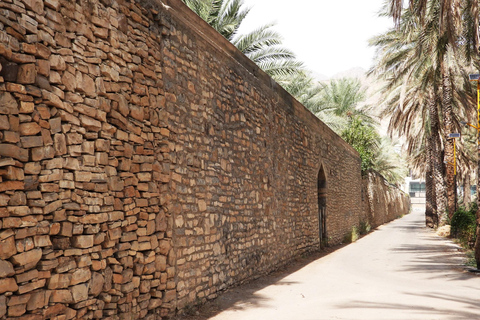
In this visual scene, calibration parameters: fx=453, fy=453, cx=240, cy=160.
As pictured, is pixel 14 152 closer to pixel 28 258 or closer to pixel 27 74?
pixel 27 74

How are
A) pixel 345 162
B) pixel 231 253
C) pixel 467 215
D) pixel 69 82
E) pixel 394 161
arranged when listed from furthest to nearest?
pixel 394 161
pixel 345 162
pixel 467 215
pixel 231 253
pixel 69 82

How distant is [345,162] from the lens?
1862 centimetres

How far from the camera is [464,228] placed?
49.6ft

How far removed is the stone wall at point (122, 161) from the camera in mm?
3438

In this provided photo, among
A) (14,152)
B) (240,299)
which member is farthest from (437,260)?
(14,152)

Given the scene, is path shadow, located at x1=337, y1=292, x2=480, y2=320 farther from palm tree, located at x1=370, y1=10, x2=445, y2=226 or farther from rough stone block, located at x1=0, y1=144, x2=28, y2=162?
palm tree, located at x1=370, y1=10, x2=445, y2=226

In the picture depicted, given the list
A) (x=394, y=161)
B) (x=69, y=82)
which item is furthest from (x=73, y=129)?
(x=394, y=161)

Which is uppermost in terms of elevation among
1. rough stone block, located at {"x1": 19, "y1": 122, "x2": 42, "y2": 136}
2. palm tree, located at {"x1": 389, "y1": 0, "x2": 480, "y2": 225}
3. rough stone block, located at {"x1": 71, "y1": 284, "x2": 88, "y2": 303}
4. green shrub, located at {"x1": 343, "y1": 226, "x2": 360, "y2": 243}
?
palm tree, located at {"x1": 389, "y1": 0, "x2": 480, "y2": 225}

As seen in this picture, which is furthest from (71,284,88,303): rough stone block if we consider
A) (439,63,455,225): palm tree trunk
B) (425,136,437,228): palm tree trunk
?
(425,136,437,228): palm tree trunk

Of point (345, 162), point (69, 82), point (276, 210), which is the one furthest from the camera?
point (345, 162)

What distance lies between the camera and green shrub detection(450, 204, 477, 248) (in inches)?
537

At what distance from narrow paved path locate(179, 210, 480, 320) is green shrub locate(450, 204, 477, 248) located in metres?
2.64

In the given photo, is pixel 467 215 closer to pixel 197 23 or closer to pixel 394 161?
pixel 197 23

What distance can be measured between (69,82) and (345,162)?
15784 mm
